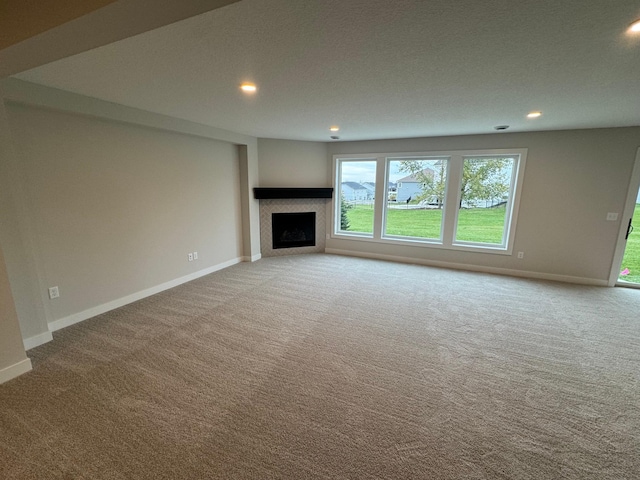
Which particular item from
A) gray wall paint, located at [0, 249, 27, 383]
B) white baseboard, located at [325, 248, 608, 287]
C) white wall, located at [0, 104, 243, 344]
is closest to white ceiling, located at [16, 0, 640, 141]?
white wall, located at [0, 104, 243, 344]

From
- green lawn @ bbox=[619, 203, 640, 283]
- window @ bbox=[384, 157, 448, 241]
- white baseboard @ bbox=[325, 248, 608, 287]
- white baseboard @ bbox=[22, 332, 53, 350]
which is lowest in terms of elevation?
white baseboard @ bbox=[22, 332, 53, 350]

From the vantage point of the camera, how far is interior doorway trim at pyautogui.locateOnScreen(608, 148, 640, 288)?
3709mm

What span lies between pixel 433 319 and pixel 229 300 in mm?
2530

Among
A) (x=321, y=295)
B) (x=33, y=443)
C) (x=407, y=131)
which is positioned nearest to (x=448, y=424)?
(x=321, y=295)

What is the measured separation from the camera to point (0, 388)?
6.31 ft

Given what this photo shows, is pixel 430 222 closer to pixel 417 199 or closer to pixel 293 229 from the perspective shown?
pixel 417 199

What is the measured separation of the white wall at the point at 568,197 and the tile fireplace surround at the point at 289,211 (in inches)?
104

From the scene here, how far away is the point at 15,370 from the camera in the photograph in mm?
2035

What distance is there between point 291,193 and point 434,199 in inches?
111

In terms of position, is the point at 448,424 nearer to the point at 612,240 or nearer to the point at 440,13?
the point at 440,13

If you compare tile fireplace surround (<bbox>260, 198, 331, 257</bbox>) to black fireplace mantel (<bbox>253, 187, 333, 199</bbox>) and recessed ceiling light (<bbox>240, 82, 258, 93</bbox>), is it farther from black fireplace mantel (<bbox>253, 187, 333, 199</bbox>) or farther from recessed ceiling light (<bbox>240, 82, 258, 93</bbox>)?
recessed ceiling light (<bbox>240, 82, 258, 93</bbox>)

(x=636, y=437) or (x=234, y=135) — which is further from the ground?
(x=234, y=135)

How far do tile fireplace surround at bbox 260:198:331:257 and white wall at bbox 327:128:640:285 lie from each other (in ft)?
8.66

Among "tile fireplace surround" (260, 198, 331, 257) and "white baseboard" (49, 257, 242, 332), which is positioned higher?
"tile fireplace surround" (260, 198, 331, 257)
